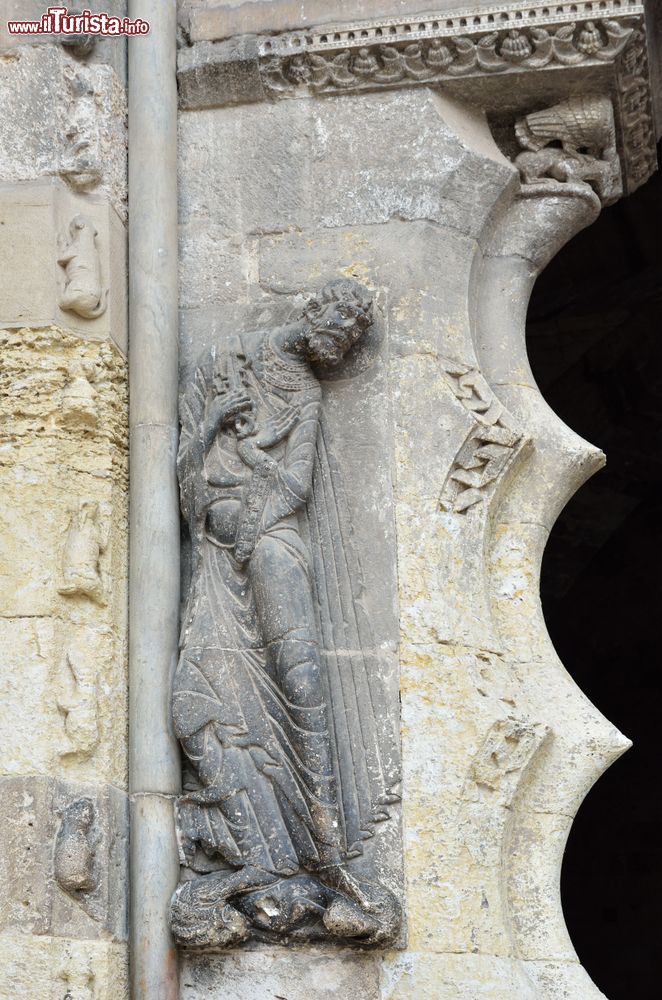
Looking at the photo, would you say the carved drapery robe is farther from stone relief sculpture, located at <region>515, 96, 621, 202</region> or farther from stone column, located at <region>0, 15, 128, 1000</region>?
stone relief sculpture, located at <region>515, 96, 621, 202</region>

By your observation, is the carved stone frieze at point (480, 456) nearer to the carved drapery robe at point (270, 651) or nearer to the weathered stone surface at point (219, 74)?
the carved drapery robe at point (270, 651)

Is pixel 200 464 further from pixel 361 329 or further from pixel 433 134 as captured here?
pixel 433 134

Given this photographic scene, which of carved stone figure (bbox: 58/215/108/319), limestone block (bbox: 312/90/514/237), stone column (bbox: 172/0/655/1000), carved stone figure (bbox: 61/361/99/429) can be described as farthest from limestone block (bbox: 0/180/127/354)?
limestone block (bbox: 312/90/514/237)

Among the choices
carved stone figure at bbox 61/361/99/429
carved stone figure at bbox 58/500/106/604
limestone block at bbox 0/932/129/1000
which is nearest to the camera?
limestone block at bbox 0/932/129/1000

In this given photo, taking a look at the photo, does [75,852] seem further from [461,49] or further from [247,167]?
[461,49]

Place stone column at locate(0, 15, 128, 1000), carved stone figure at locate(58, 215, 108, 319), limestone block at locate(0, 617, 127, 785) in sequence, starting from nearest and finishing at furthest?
stone column at locate(0, 15, 128, 1000)
limestone block at locate(0, 617, 127, 785)
carved stone figure at locate(58, 215, 108, 319)

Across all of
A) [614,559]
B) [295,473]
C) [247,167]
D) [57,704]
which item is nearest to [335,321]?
[295,473]

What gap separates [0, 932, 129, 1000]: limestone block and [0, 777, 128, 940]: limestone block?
4 centimetres

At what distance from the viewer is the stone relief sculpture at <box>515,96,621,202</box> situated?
6.33m

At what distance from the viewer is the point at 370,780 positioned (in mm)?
5559

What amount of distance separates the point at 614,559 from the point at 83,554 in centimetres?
628

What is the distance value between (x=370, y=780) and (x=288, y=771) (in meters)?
0.25

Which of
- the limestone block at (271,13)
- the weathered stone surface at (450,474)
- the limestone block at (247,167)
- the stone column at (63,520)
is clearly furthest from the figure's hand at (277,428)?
the limestone block at (271,13)

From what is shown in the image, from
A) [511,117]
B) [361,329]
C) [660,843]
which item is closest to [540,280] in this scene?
[660,843]
